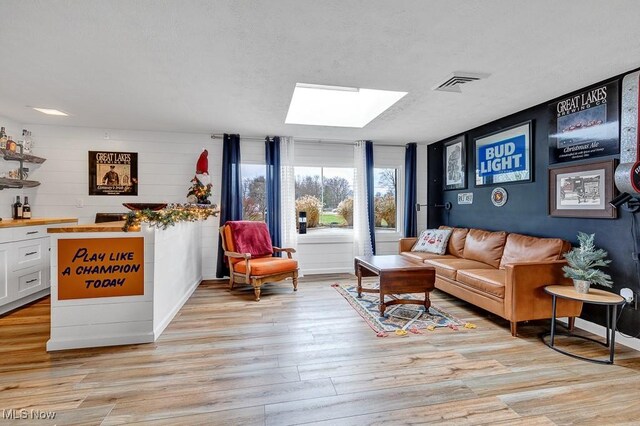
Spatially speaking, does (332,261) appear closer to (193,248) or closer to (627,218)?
(193,248)

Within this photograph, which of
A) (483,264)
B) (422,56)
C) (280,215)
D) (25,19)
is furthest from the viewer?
(280,215)

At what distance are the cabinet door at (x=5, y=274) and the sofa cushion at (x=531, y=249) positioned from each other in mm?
5662

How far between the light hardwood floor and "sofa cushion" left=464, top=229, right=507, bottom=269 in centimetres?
99

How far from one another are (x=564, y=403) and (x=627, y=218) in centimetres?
192

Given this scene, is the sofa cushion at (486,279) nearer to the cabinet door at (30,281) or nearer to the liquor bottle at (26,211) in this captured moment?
the cabinet door at (30,281)

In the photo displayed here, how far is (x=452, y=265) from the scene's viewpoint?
3.94 metres

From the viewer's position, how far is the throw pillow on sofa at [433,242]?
4793 mm

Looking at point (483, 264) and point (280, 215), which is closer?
point (483, 264)

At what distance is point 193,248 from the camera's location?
4.52 metres

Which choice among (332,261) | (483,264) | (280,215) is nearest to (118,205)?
(280,215)

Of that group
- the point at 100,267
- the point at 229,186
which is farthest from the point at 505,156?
the point at 100,267

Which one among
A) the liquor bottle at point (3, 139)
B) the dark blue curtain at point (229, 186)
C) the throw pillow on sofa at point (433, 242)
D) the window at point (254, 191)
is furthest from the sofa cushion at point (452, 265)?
the liquor bottle at point (3, 139)

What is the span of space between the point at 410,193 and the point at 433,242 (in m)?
1.20

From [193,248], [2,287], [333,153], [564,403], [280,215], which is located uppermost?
[333,153]
